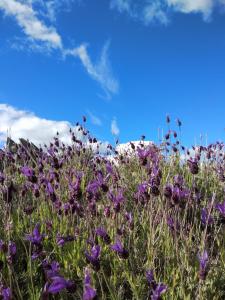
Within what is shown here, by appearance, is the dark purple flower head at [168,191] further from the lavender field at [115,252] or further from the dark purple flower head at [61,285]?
the dark purple flower head at [61,285]

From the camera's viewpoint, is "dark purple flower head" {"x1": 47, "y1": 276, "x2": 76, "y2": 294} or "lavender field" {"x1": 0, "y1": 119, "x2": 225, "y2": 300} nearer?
"dark purple flower head" {"x1": 47, "y1": 276, "x2": 76, "y2": 294}

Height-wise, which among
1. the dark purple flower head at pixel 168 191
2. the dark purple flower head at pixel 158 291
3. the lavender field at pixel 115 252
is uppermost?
the dark purple flower head at pixel 168 191

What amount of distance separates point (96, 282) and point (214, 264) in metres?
0.76

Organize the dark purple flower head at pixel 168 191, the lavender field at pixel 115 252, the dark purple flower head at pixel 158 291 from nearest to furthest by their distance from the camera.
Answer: the dark purple flower head at pixel 158 291
the lavender field at pixel 115 252
the dark purple flower head at pixel 168 191

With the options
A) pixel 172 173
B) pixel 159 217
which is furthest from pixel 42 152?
pixel 159 217

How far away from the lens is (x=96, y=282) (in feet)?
9.75

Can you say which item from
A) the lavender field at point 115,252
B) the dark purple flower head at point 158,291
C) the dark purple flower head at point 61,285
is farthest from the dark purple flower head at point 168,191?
the dark purple flower head at point 61,285

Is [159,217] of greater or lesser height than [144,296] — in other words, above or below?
above

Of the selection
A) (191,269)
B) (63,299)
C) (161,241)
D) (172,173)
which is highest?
(172,173)

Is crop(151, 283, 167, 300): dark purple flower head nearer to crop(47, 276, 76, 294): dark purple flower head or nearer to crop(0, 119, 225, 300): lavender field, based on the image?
crop(0, 119, 225, 300): lavender field

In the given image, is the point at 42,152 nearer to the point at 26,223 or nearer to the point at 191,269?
the point at 26,223

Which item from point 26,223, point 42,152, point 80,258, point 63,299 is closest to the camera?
point 63,299

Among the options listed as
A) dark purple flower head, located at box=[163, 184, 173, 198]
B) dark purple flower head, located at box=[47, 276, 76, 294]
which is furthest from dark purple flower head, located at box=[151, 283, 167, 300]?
dark purple flower head, located at box=[163, 184, 173, 198]

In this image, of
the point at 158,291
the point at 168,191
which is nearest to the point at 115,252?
the point at 168,191
